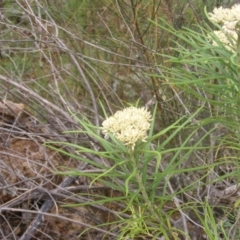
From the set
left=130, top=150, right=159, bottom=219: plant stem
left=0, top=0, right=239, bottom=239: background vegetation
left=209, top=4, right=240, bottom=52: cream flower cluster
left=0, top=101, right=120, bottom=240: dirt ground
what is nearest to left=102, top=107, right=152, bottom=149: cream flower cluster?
left=130, top=150, right=159, bottom=219: plant stem

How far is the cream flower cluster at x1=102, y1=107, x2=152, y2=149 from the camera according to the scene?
55.3 inches

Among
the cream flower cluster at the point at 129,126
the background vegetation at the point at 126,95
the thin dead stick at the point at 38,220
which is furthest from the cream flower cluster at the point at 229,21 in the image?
the thin dead stick at the point at 38,220

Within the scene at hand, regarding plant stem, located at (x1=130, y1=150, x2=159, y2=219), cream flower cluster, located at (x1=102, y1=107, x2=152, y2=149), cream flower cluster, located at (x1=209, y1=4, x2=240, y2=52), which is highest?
cream flower cluster, located at (x1=209, y1=4, x2=240, y2=52)

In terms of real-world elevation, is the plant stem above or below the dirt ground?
above

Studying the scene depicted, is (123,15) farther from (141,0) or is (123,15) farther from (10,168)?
(10,168)

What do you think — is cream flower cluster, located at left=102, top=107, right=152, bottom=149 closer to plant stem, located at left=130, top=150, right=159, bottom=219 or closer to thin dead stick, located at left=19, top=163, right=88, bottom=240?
plant stem, located at left=130, top=150, right=159, bottom=219

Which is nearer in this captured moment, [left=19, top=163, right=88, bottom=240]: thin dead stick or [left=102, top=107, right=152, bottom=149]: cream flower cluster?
[left=102, top=107, right=152, bottom=149]: cream flower cluster

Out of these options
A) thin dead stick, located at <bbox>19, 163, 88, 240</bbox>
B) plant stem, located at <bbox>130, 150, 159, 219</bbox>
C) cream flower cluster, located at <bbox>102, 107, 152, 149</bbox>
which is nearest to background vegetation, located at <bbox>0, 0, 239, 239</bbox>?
thin dead stick, located at <bbox>19, 163, 88, 240</bbox>

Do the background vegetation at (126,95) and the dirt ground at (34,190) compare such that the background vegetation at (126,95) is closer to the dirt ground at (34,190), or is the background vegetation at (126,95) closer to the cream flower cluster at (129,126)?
the dirt ground at (34,190)

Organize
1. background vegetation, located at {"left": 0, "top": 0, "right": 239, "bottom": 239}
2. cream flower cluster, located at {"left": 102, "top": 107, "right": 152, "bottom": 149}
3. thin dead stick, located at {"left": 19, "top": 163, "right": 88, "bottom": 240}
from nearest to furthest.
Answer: cream flower cluster, located at {"left": 102, "top": 107, "right": 152, "bottom": 149} → background vegetation, located at {"left": 0, "top": 0, "right": 239, "bottom": 239} → thin dead stick, located at {"left": 19, "top": 163, "right": 88, "bottom": 240}

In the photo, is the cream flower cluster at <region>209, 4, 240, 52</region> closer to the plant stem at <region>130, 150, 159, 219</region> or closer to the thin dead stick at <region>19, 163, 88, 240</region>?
the plant stem at <region>130, 150, 159, 219</region>

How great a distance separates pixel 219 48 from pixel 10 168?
1.84 meters

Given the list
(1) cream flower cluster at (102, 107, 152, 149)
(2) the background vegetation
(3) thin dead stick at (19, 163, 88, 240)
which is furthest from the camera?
(3) thin dead stick at (19, 163, 88, 240)

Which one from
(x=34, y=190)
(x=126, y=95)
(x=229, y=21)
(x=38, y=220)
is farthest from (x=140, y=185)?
(x=126, y=95)
